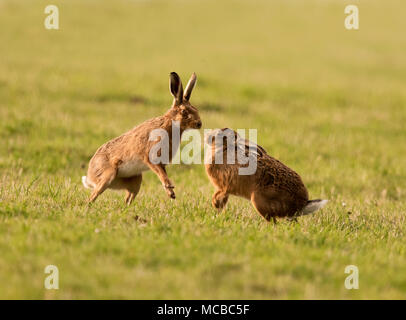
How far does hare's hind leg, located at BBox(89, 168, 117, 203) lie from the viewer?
7.64m

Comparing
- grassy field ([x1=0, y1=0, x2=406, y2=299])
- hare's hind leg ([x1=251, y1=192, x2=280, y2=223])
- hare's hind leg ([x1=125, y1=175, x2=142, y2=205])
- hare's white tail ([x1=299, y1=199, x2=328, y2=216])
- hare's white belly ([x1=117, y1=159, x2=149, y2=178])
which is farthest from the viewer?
hare's hind leg ([x1=125, y1=175, x2=142, y2=205])

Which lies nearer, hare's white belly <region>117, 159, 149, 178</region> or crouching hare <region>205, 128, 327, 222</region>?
crouching hare <region>205, 128, 327, 222</region>

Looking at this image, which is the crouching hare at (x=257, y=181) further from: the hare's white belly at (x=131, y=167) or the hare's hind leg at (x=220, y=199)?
the hare's white belly at (x=131, y=167)

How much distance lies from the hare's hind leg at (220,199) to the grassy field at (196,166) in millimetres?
269

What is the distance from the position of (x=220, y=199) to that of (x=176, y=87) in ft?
4.87

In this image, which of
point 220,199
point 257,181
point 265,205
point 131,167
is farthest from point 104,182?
point 265,205

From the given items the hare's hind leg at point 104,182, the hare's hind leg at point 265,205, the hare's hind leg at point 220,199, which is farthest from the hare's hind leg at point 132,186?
the hare's hind leg at point 265,205

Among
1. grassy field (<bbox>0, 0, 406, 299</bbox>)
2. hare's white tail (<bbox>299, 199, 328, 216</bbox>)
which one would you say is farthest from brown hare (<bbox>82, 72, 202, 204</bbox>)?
hare's white tail (<bbox>299, 199, 328, 216</bbox>)

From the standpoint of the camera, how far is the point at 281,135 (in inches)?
528

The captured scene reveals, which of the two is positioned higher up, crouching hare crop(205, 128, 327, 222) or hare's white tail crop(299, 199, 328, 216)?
crouching hare crop(205, 128, 327, 222)

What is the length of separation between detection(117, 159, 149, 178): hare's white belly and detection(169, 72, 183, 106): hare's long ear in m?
0.87

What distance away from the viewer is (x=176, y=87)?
7707mm

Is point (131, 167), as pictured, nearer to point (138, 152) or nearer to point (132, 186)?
point (138, 152)

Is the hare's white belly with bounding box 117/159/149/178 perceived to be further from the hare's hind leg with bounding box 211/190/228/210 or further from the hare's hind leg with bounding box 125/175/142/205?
the hare's hind leg with bounding box 211/190/228/210
